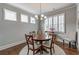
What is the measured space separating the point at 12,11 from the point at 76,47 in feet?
4.65

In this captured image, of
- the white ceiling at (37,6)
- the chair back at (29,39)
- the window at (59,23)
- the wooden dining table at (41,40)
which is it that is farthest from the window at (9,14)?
the window at (59,23)

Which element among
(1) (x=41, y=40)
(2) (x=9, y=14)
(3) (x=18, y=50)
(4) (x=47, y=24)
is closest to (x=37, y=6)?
(4) (x=47, y=24)

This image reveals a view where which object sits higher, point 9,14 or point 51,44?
point 9,14

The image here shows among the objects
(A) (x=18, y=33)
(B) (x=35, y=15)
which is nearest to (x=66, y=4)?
(B) (x=35, y=15)

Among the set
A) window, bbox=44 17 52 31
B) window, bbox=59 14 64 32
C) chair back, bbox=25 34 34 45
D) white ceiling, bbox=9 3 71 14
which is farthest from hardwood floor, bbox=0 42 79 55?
white ceiling, bbox=9 3 71 14

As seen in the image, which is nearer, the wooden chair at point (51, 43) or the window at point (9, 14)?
the window at point (9, 14)

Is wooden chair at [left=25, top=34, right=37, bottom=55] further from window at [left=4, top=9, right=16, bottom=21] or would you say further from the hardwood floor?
window at [left=4, top=9, right=16, bottom=21]

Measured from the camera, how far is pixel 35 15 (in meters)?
1.75

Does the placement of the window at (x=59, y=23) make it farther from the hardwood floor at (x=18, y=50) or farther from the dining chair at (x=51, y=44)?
the hardwood floor at (x=18, y=50)

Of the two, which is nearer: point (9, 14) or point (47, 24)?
point (9, 14)

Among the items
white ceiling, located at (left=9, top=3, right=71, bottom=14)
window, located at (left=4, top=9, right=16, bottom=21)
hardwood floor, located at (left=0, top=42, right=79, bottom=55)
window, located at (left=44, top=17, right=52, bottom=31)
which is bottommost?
hardwood floor, located at (left=0, top=42, right=79, bottom=55)

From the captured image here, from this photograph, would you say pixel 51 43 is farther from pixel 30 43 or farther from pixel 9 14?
pixel 9 14

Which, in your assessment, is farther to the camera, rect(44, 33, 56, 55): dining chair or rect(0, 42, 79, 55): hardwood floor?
rect(44, 33, 56, 55): dining chair
